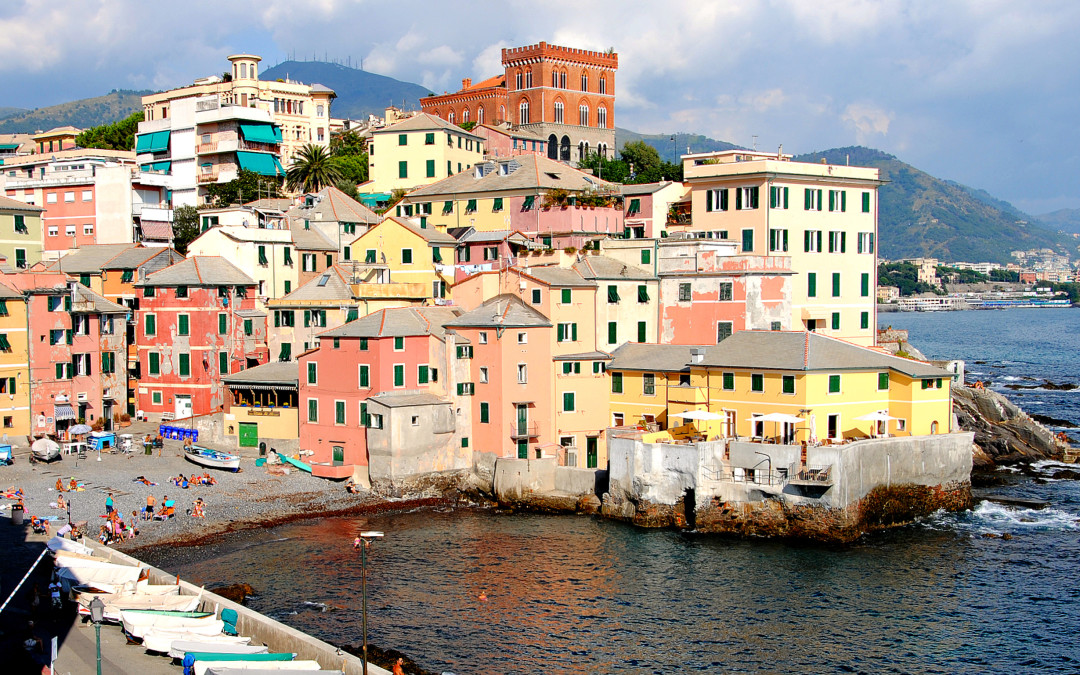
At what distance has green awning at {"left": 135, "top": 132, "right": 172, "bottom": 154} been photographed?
10956cm

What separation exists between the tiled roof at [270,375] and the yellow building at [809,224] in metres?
30.1

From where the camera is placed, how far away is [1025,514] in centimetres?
6084

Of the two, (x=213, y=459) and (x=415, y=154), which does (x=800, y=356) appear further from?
(x=415, y=154)

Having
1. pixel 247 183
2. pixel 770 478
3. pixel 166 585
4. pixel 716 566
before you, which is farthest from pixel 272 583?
pixel 247 183

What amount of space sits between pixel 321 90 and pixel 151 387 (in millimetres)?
69825

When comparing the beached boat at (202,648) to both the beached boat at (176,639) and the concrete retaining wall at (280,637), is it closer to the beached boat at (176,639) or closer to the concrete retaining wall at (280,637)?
the beached boat at (176,639)

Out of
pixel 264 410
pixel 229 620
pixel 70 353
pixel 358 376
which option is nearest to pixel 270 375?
pixel 264 410

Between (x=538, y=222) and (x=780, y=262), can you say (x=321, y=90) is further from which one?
(x=780, y=262)

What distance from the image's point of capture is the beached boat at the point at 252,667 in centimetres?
3309

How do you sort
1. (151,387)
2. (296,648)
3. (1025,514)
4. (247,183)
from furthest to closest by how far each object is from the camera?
(247,183)
(151,387)
(1025,514)
(296,648)

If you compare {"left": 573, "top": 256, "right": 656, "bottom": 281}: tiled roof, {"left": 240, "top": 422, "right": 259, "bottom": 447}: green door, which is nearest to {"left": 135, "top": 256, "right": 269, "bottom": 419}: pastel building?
{"left": 240, "top": 422, "right": 259, "bottom": 447}: green door

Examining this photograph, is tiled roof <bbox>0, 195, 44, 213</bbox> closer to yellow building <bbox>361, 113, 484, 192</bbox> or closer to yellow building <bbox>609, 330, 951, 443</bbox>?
yellow building <bbox>361, 113, 484, 192</bbox>

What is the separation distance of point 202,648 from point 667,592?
20817 millimetres

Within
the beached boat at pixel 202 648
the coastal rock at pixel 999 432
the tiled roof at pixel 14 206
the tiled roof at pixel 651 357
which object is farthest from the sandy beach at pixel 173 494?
the coastal rock at pixel 999 432
